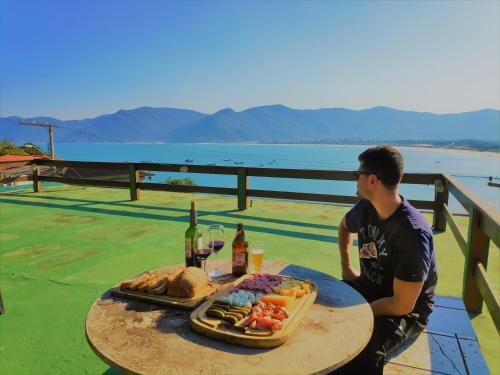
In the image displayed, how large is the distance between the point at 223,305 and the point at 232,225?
4572mm

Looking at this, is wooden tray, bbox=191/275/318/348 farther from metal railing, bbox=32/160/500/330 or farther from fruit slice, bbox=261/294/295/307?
metal railing, bbox=32/160/500/330

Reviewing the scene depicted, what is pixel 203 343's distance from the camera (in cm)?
120

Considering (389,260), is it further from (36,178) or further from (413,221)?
(36,178)

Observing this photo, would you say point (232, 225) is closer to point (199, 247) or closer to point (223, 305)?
point (199, 247)

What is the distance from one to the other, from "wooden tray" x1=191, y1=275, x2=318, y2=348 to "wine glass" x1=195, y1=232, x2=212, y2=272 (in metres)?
0.50

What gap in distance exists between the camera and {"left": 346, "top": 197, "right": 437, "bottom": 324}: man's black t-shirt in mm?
1661

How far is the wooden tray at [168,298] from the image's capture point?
4.77ft

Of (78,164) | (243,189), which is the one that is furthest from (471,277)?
(78,164)

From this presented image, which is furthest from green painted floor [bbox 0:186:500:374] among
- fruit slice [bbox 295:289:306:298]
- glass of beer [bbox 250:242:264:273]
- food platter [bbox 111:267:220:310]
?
fruit slice [bbox 295:289:306:298]

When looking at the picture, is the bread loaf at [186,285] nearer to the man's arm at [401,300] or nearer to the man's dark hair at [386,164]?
the man's arm at [401,300]

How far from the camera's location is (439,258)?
14.4ft

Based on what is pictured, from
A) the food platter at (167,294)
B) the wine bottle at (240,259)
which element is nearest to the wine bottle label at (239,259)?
the wine bottle at (240,259)

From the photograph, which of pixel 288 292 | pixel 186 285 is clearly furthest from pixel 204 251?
pixel 288 292

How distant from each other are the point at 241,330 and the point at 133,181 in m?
7.21
